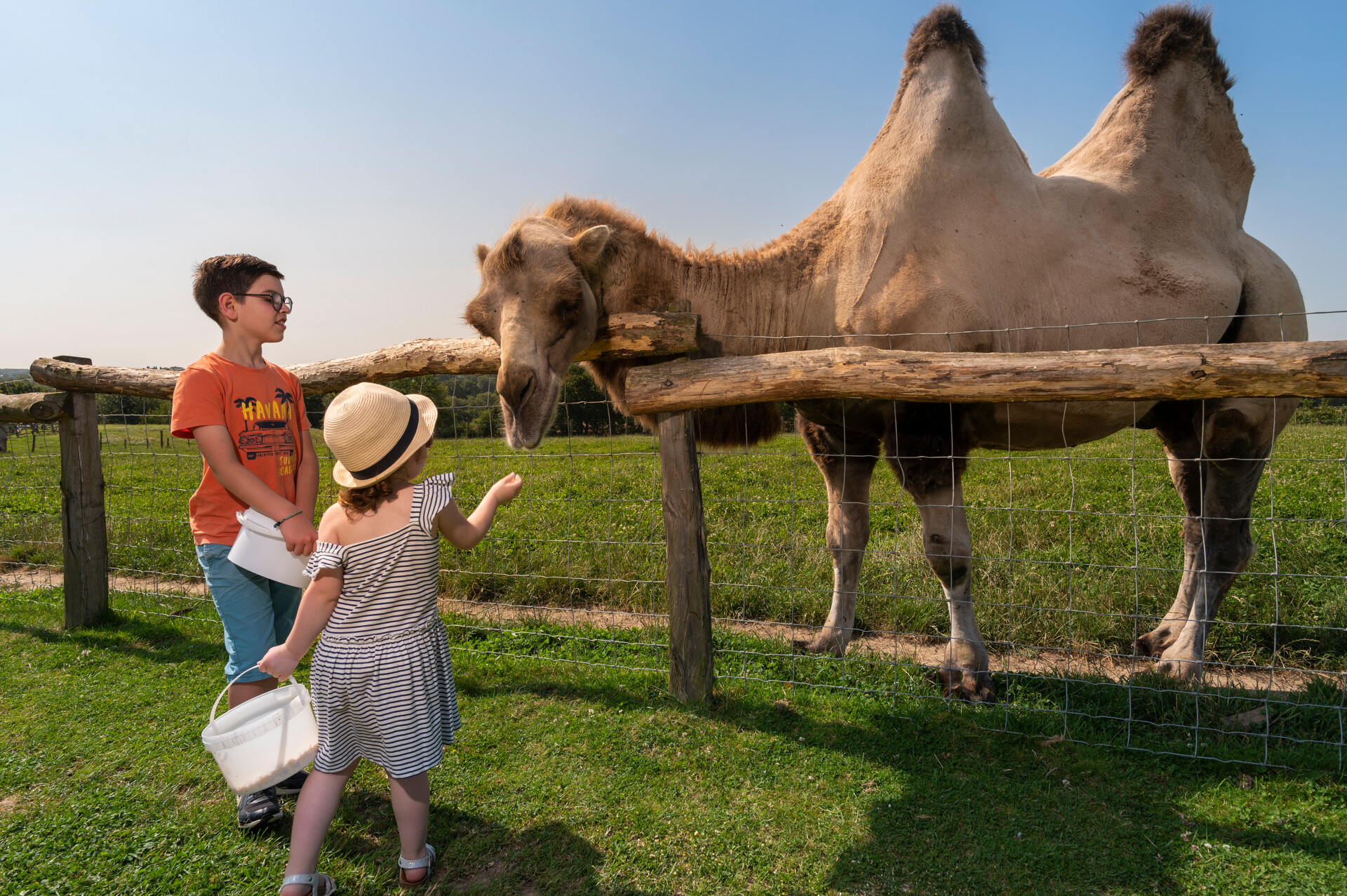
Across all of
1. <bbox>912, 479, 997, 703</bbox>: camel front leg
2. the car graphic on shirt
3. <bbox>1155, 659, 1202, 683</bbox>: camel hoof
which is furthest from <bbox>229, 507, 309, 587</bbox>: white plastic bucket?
<bbox>1155, 659, 1202, 683</bbox>: camel hoof

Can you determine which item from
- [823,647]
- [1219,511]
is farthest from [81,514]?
[1219,511]

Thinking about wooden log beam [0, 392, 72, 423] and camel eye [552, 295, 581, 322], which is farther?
wooden log beam [0, 392, 72, 423]

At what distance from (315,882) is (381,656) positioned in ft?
2.57

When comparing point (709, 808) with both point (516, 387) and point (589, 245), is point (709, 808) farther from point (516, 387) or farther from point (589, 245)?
point (589, 245)

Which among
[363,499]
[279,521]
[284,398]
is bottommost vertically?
[279,521]

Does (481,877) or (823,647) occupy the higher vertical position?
(823,647)

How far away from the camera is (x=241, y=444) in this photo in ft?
10.2

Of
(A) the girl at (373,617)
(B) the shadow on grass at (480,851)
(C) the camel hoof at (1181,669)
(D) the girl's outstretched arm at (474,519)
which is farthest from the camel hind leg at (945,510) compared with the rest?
(A) the girl at (373,617)

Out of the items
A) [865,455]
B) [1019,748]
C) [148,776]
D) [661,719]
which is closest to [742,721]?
[661,719]

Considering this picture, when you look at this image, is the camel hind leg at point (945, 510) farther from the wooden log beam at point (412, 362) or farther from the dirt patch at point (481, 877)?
the dirt patch at point (481, 877)

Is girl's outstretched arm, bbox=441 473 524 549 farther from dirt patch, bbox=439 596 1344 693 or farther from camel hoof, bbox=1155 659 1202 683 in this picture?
camel hoof, bbox=1155 659 1202 683

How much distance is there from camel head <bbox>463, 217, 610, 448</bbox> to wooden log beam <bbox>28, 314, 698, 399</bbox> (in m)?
0.18

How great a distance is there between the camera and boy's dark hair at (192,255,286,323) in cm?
310

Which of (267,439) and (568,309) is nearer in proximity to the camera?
(267,439)
